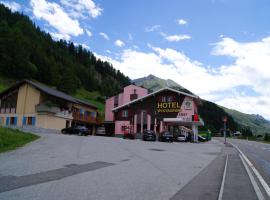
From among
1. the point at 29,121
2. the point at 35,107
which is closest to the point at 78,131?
the point at 35,107

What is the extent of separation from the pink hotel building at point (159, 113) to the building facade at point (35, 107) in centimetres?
932

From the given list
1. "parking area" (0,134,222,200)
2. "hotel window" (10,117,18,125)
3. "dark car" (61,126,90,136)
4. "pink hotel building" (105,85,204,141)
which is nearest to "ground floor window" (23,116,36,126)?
"hotel window" (10,117,18,125)

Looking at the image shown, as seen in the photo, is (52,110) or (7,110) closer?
(52,110)

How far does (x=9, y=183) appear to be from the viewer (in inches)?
321

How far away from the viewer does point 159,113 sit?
51.5 m

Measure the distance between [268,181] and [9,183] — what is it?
26.8ft

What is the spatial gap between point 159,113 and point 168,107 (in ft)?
5.93

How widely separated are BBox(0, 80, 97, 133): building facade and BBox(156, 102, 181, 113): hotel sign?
15.0 metres

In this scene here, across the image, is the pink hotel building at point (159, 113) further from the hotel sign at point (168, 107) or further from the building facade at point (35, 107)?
the building facade at point (35, 107)

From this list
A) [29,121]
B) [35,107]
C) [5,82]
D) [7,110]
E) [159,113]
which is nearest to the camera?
[35,107]

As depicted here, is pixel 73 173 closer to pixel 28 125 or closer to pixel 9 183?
pixel 9 183

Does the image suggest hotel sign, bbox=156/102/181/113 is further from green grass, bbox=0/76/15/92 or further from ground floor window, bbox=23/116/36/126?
green grass, bbox=0/76/15/92

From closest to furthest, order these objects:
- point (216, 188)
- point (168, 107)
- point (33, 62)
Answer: point (216, 188)
point (168, 107)
point (33, 62)

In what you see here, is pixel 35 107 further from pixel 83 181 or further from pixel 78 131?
pixel 83 181
